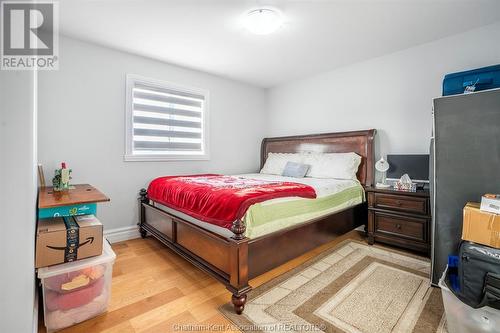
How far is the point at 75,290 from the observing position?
5.16 ft

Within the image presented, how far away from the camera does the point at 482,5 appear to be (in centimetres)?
217

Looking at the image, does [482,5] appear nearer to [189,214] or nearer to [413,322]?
[413,322]

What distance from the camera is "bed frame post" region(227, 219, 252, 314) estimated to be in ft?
5.39

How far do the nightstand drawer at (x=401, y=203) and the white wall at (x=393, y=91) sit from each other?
75cm

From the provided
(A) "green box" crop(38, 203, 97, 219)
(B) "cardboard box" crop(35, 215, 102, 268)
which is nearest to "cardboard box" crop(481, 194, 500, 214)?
(B) "cardboard box" crop(35, 215, 102, 268)

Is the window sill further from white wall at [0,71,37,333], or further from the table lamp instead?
the table lamp

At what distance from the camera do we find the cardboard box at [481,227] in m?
1.41

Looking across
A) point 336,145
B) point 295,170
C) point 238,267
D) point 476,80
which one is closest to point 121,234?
point 238,267

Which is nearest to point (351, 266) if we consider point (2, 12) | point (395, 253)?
point (395, 253)

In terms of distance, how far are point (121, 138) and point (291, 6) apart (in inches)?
97.5

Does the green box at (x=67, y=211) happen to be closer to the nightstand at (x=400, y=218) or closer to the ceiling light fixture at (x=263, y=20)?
the ceiling light fixture at (x=263, y=20)

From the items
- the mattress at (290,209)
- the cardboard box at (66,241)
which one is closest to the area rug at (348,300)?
the mattress at (290,209)

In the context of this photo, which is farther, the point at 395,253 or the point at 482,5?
the point at 395,253

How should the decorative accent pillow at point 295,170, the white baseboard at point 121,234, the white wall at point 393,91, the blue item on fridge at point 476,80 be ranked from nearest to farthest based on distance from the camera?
the blue item on fridge at point 476,80 < the white wall at point 393,91 < the white baseboard at point 121,234 < the decorative accent pillow at point 295,170
